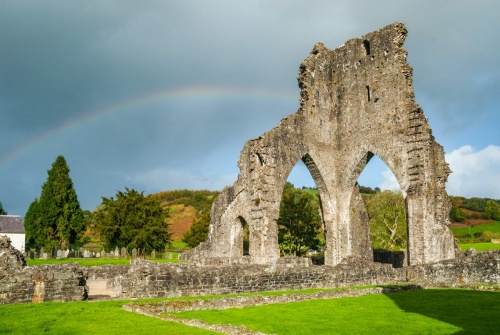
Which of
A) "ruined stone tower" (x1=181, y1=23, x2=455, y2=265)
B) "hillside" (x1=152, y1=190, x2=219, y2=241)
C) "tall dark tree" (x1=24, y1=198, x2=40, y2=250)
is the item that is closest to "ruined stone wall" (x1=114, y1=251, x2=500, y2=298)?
"ruined stone tower" (x1=181, y1=23, x2=455, y2=265)

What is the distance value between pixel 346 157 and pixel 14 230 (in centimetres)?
3818

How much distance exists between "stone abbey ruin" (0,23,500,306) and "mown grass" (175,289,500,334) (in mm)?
2214

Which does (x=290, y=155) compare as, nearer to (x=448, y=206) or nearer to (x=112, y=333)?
(x=448, y=206)

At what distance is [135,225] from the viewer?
120 feet

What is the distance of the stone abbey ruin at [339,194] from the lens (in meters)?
14.4

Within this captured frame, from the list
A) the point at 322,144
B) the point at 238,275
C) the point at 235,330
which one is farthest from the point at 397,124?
the point at 235,330

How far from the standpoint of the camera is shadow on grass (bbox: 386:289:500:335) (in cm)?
870

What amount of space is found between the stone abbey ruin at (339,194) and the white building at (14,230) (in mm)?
30079

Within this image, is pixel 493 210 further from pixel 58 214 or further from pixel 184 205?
pixel 58 214

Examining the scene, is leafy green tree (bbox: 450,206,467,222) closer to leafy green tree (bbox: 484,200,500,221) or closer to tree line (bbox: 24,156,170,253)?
leafy green tree (bbox: 484,200,500,221)

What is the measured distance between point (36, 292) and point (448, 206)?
18.2 meters

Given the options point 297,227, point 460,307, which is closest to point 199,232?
point 297,227

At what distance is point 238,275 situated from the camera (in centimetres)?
1362

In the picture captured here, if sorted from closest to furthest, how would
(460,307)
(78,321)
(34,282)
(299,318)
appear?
(78,321) < (299,318) < (34,282) < (460,307)
